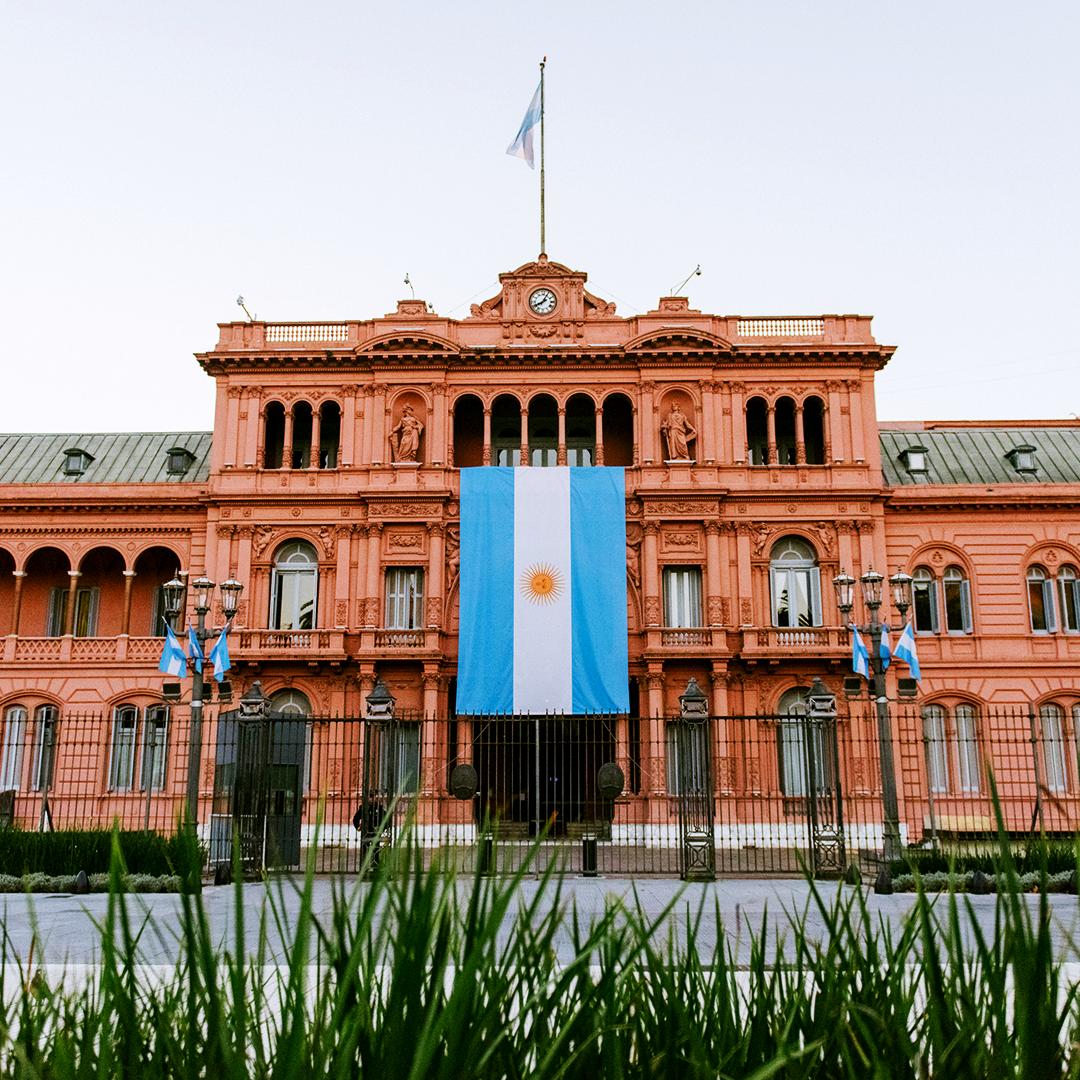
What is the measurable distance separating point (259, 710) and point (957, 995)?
16.7 m

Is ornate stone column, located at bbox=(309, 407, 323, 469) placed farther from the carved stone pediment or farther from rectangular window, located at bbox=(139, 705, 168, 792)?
rectangular window, located at bbox=(139, 705, 168, 792)

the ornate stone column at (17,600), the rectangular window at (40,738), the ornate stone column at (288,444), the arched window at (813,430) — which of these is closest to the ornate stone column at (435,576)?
the ornate stone column at (288,444)

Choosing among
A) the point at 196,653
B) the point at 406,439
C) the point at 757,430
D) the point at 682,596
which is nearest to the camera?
the point at 196,653

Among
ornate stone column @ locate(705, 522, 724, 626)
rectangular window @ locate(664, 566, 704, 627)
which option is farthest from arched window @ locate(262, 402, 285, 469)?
ornate stone column @ locate(705, 522, 724, 626)

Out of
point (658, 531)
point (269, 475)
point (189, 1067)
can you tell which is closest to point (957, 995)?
point (189, 1067)

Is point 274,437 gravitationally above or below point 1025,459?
above

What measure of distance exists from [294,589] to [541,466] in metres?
8.15

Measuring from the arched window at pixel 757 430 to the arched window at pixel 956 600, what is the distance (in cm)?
656

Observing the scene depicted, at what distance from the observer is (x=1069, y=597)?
102 ft

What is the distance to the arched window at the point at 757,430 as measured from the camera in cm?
3141

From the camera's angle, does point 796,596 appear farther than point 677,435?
No

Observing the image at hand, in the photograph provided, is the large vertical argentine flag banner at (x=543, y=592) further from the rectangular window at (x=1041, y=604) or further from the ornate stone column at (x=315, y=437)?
the rectangular window at (x=1041, y=604)

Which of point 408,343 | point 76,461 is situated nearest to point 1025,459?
point 408,343

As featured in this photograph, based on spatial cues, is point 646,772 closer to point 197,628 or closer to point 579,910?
point 197,628
